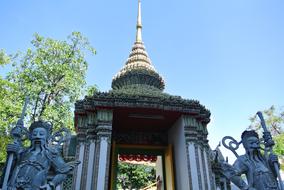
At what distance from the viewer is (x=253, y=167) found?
20.7 ft

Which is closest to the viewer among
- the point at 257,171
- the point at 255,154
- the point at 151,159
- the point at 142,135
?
the point at 257,171

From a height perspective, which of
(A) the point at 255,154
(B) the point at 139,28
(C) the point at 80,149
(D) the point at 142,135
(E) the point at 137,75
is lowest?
(A) the point at 255,154

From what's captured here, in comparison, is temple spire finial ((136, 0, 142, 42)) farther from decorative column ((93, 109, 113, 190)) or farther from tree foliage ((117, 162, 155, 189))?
tree foliage ((117, 162, 155, 189))

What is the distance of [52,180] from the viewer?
18.8 feet

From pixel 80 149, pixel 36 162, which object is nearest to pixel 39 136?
pixel 36 162

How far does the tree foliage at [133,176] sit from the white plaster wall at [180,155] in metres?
14.7

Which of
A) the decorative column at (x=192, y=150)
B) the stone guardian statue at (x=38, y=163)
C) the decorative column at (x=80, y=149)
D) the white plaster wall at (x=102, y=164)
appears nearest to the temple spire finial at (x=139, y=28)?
the decorative column at (x=80, y=149)

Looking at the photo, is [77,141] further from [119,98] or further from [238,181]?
[238,181]

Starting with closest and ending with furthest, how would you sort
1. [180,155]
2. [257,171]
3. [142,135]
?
[257,171]
[180,155]
[142,135]

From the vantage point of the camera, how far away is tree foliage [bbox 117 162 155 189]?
77.4 feet

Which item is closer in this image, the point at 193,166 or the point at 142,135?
the point at 193,166

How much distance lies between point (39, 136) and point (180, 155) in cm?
473

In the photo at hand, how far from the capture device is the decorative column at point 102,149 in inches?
291

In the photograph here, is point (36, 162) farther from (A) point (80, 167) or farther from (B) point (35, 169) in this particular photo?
(A) point (80, 167)
